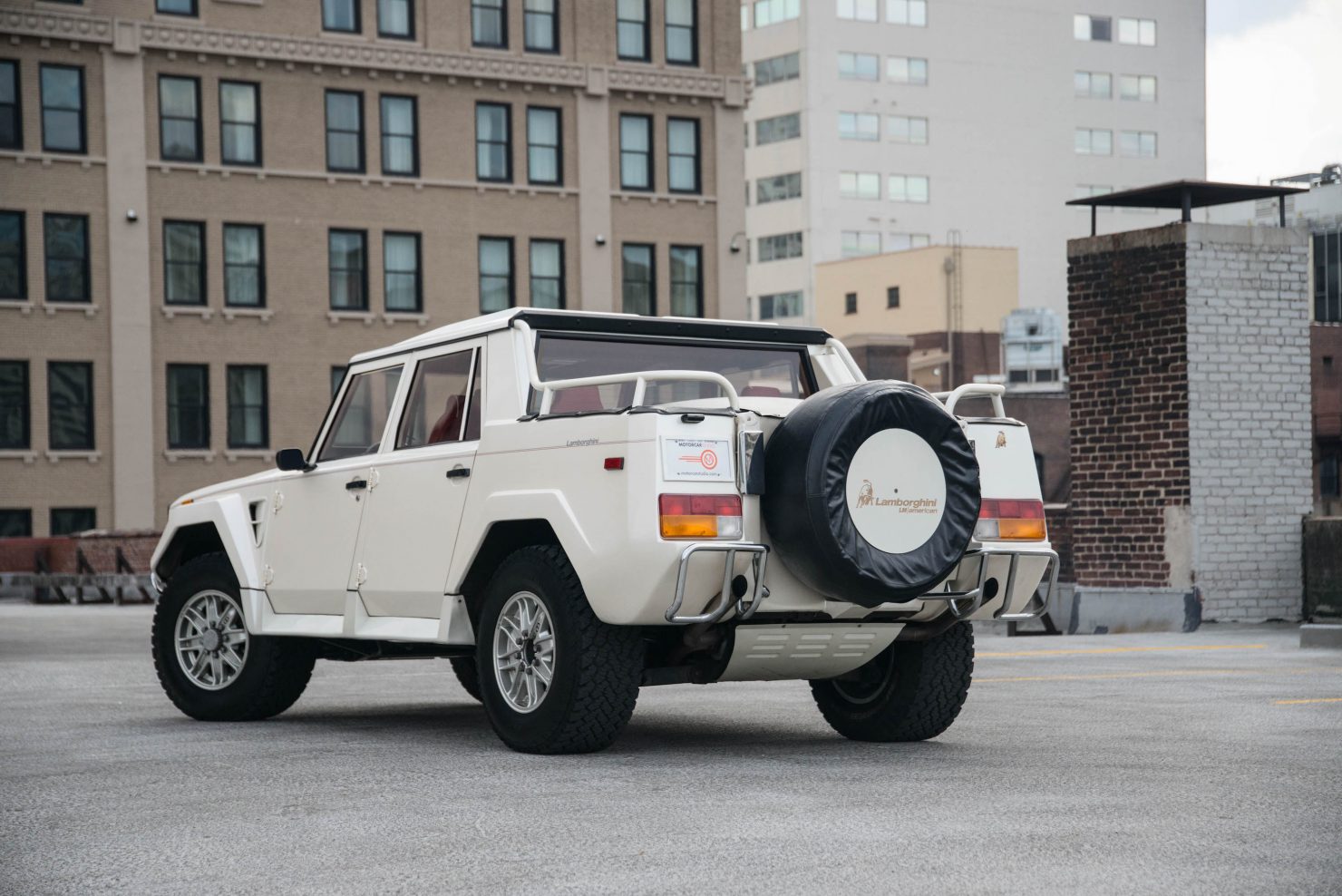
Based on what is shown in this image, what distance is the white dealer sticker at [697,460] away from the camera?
308 inches

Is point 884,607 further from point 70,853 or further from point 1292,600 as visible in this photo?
point 1292,600

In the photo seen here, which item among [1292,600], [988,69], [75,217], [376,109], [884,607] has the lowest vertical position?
[1292,600]

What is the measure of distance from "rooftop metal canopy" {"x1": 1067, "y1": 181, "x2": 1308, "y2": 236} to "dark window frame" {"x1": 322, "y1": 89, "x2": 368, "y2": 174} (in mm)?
24911

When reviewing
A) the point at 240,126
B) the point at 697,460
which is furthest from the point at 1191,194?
the point at 240,126

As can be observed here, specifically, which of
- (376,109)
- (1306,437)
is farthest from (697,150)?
(1306,437)

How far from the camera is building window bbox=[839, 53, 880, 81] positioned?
93688 mm

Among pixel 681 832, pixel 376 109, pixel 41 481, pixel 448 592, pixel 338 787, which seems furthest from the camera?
pixel 376 109

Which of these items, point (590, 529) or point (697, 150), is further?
point (697, 150)

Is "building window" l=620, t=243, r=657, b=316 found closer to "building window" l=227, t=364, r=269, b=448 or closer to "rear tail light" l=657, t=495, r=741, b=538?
"building window" l=227, t=364, r=269, b=448

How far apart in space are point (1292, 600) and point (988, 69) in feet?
260

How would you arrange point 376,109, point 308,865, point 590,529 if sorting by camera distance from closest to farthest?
point 308,865 → point 590,529 → point 376,109

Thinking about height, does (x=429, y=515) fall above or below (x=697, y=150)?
below

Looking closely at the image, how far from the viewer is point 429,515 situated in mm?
9250

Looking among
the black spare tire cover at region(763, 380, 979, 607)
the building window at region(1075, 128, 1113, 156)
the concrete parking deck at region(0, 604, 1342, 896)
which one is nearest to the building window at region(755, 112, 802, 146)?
the building window at region(1075, 128, 1113, 156)
